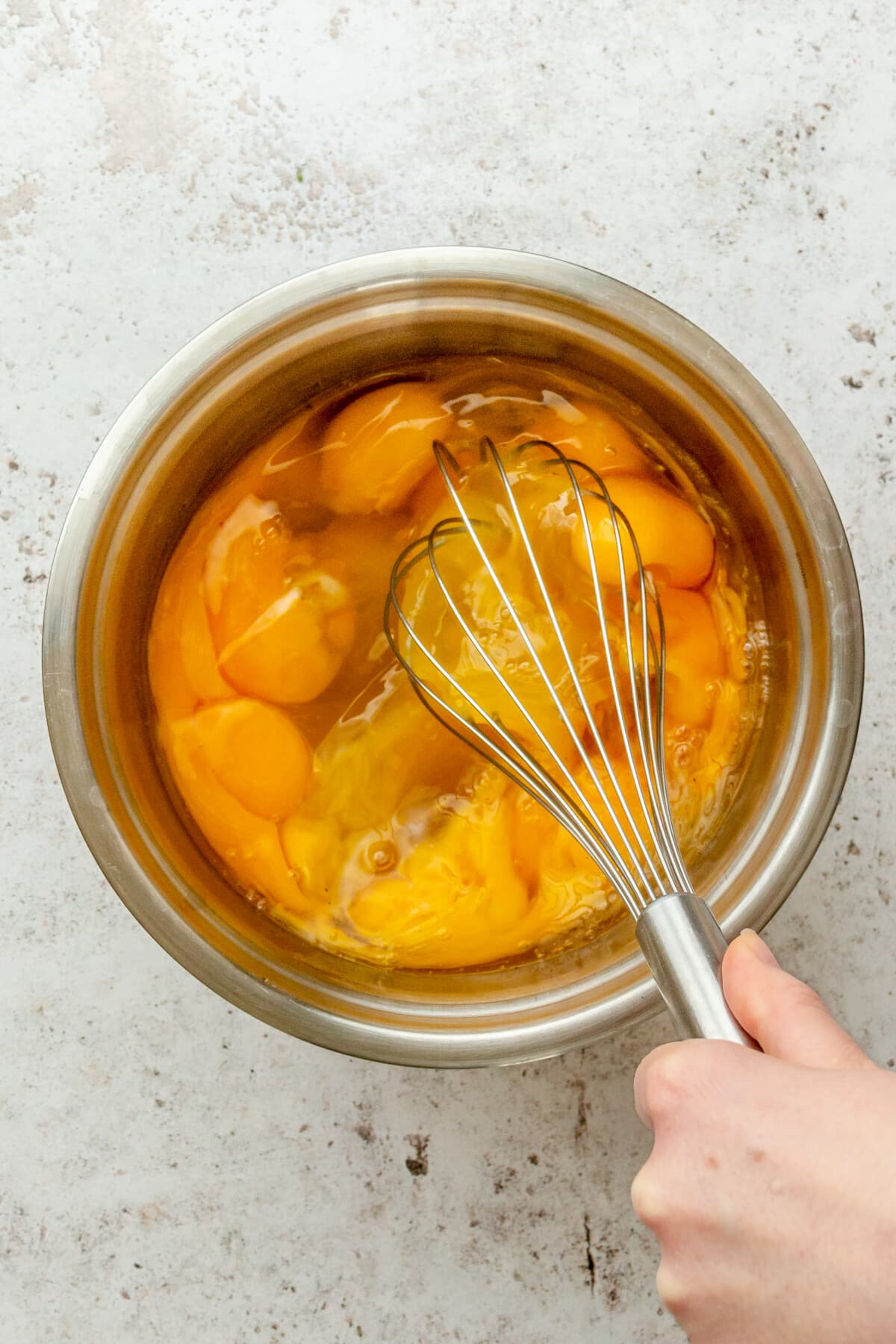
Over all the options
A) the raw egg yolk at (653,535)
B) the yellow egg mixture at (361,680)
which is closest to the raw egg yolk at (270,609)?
the yellow egg mixture at (361,680)

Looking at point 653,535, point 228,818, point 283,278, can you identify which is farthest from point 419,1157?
point 283,278

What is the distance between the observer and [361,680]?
0.61 m

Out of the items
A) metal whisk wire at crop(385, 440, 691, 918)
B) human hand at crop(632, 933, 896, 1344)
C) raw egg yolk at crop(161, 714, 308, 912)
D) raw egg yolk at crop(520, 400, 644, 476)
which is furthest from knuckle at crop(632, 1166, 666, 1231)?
raw egg yolk at crop(520, 400, 644, 476)

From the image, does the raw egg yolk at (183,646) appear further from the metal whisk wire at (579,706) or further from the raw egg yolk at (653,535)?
the raw egg yolk at (653,535)

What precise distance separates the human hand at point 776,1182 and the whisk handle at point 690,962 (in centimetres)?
1

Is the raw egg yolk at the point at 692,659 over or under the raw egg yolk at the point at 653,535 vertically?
under

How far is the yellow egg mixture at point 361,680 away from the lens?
57cm

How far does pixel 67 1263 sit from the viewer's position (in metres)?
0.70

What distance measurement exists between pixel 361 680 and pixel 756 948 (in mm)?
258

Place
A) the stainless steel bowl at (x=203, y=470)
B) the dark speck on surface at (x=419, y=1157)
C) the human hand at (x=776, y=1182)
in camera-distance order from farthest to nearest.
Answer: the dark speck on surface at (x=419, y=1157)
the stainless steel bowl at (x=203, y=470)
the human hand at (x=776, y=1182)

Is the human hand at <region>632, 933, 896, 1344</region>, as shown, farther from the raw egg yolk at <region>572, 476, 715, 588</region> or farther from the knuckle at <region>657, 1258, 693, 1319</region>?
the raw egg yolk at <region>572, 476, 715, 588</region>

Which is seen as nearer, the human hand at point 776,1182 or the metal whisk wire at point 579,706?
the human hand at point 776,1182

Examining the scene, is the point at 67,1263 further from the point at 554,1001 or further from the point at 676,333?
the point at 676,333

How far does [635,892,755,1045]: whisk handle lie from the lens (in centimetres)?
42
